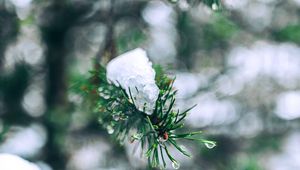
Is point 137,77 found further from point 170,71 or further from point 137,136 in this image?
point 170,71

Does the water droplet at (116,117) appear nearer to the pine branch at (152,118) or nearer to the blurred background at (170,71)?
the pine branch at (152,118)

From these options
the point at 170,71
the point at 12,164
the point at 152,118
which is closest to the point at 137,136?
the point at 152,118

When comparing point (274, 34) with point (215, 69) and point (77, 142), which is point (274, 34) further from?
point (77, 142)

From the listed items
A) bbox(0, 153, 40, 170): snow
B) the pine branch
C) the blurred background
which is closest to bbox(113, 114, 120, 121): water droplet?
the pine branch

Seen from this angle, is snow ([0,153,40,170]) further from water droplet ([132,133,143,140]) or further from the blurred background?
the blurred background

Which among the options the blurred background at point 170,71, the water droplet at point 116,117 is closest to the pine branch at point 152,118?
the water droplet at point 116,117

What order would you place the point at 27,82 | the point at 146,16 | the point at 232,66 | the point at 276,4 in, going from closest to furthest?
the point at 27,82 < the point at 146,16 < the point at 232,66 < the point at 276,4

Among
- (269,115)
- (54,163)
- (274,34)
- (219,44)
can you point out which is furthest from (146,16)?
(269,115)
